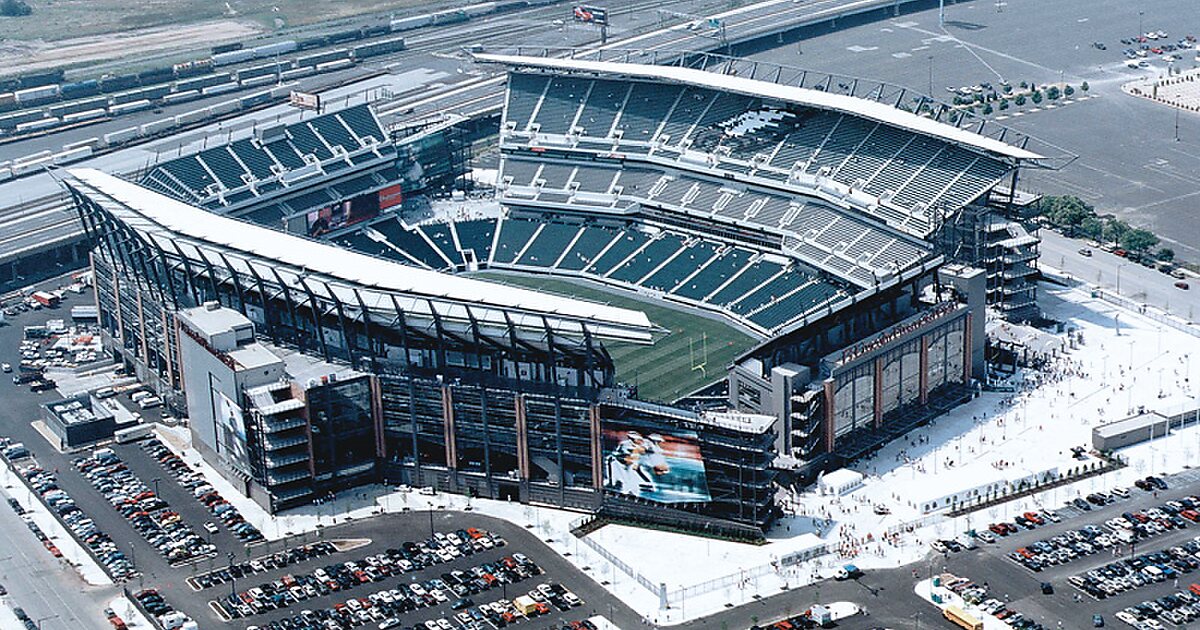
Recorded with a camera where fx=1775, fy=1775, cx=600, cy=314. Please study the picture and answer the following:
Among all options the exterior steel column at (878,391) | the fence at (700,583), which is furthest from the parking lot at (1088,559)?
the exterior steel column at (878,391)

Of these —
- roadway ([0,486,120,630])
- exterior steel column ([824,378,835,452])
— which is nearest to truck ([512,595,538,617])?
roadway ([0,486,120,630])

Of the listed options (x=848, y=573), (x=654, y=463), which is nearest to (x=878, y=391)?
(x=654, y=463)

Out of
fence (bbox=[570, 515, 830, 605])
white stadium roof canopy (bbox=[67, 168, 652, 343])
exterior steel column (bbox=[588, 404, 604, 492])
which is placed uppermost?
white stadium roof canopy (bbox=[67, 168, 652, 343])

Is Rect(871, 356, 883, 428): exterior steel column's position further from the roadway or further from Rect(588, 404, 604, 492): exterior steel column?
the roadway

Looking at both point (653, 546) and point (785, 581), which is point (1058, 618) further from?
point (653, 546)

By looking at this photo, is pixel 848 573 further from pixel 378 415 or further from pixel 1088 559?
pixel 378 415

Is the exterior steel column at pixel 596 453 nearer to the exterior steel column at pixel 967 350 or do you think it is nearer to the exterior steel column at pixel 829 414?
the exterior steel column at pixel 829 414
